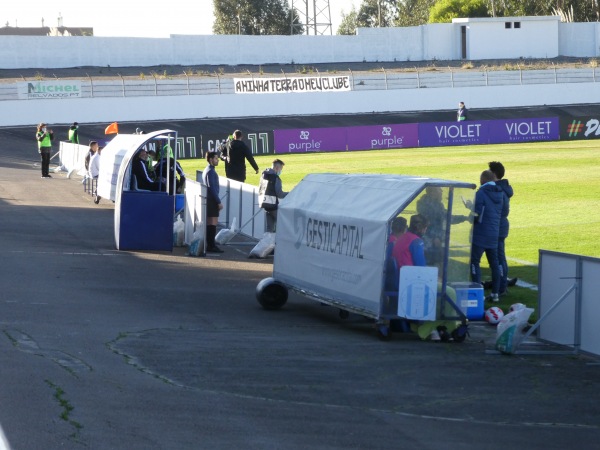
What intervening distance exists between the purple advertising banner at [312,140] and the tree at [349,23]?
115525mm

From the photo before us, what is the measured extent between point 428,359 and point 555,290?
188 centimetres

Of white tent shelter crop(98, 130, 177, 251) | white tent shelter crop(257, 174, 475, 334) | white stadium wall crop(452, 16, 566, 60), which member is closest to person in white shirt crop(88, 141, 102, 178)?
white tent shelter crop(98, 130, 177, 251)

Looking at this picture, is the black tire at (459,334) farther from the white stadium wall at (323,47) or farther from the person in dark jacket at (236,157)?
the white stadium wall at (323,47)

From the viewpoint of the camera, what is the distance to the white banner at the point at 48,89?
54.9 meters

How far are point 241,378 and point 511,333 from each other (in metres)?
3.13

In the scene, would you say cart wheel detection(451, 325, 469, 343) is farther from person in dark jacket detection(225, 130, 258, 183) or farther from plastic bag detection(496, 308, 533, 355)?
person in dark jacket detection(225, 130, 258, 183)

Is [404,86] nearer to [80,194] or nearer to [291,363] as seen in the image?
[80,194]

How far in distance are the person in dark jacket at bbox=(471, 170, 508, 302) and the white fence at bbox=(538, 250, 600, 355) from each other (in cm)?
205

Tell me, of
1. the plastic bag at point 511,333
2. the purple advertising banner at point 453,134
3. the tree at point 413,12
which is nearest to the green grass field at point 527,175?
the purple advertising banner at point 453,134

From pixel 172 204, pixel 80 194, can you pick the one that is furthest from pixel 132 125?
pixel 172 204

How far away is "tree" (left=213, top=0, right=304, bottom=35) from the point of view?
133 metres

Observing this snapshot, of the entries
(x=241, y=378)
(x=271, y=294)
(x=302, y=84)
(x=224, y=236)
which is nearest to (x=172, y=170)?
(x=224, y=236)

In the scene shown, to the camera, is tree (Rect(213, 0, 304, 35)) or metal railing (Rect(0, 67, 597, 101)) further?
tree (Rect(213, 0, 304, 35))

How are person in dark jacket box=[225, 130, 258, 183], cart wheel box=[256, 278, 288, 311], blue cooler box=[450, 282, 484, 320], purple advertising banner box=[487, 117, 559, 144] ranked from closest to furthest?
blue cooler box=[450, 282, 484, 320] < cart wheel box=[256, 278, 288, 311] < person in dark jacket box=[225, 130, 258, 183] < purple advertising banner box=[487, 117, 559, 144]
